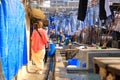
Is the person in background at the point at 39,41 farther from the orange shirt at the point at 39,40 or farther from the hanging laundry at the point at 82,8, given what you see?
the hanging laundry at the point at 82,8

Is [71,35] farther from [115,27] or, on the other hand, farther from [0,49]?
[0,49]

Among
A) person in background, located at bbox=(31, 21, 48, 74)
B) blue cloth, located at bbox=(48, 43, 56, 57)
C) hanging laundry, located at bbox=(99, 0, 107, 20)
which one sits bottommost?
blue cloth, located at bbox=(48, 43, 56, 57)

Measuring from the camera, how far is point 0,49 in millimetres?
5746

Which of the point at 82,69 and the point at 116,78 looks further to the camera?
the point at 82,69

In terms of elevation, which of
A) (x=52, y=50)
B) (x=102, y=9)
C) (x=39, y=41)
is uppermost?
(x=102, y=9)

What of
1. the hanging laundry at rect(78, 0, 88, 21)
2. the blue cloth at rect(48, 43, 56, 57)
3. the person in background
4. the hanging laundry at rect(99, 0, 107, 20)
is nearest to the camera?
the hanging laundry at rect(78, 0, 88, 21)

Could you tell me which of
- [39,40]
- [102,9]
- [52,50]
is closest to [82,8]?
[102,9]

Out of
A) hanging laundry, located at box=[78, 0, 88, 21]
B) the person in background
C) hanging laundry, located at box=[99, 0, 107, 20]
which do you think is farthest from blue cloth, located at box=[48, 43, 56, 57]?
hanging laundry, located at box=[78, 0, 88, 21]

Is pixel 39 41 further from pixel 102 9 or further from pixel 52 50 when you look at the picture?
pixel 52 50

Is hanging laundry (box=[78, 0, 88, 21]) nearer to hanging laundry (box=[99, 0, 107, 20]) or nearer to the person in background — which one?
hanging laundry (box=[99, 0, 107, 20])

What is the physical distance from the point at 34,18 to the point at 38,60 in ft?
14.4

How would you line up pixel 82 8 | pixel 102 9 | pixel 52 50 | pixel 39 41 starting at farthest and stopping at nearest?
pixel 52 50 < pixel 39 41 < pixel 102 9 < pixel 82 8

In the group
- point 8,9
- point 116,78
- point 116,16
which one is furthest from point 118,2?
point 116,78

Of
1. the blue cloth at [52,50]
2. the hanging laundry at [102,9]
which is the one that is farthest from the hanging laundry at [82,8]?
the blue cloth at [52,50]
